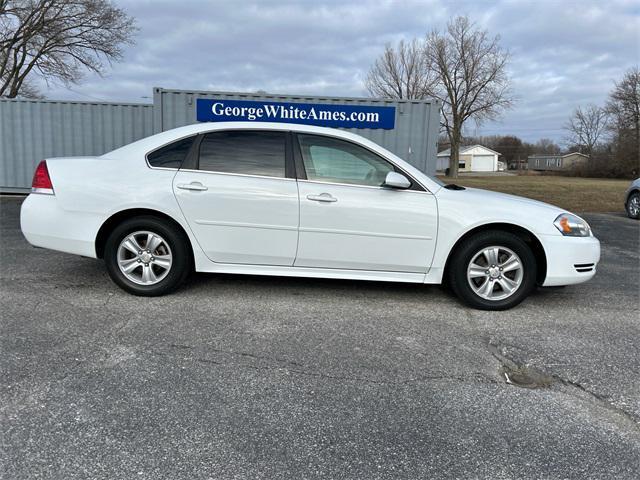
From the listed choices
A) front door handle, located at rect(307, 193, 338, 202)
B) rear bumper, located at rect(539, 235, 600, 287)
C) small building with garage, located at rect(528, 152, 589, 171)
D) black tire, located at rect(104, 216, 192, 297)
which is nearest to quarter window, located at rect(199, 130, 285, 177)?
front door handle, located at rect(307, 193, 338, 202)

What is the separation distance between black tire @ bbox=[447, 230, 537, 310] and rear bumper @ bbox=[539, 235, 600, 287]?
0.14 meters

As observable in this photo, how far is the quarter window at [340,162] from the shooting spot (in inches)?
174

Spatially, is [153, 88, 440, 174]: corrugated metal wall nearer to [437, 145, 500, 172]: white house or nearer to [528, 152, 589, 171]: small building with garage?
[437, 145, 500, 172]: white house

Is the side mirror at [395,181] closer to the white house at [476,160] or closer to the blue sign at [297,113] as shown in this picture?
the blue sign at [297,113]

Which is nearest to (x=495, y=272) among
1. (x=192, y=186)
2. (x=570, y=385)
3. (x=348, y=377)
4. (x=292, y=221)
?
(x=570, y=385)

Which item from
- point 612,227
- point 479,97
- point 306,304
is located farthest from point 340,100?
point 479,97

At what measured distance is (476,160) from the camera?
101 m

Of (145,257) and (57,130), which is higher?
(57,130)

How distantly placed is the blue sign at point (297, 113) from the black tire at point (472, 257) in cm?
709

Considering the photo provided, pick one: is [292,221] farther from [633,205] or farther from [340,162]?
[633,205]

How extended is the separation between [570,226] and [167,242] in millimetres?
3674

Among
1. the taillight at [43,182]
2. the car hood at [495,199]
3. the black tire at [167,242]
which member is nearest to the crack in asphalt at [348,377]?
the black tire at [167,242]

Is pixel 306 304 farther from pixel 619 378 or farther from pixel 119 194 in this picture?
pixel 619 378

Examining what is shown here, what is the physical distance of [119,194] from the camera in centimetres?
435
